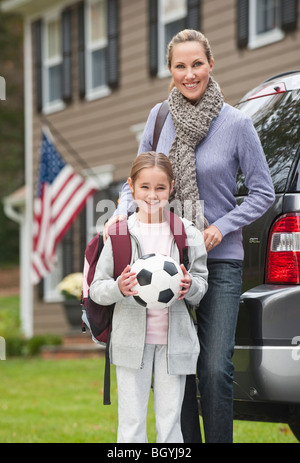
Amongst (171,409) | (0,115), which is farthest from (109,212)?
(0,115)

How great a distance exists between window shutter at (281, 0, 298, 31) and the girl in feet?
28.6

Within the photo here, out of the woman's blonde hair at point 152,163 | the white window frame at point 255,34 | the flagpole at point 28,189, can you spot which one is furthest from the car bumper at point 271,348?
the flagpole at point 28,189

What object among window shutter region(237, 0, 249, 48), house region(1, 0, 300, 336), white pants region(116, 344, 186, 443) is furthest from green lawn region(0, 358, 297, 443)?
window shutter region(237, 0, 249, 48)

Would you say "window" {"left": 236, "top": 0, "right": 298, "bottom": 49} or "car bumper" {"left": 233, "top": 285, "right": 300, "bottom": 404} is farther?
Result: "window" {"left": 236, "top": 0, "right": 298, "bottom": 49}

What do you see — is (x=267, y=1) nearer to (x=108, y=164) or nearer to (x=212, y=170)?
(x=108, y=164)

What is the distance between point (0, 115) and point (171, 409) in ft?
99.9

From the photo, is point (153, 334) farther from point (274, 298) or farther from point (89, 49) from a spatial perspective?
point (89, 49)

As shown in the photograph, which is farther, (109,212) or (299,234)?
(109,212)

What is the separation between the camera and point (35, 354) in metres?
15.8

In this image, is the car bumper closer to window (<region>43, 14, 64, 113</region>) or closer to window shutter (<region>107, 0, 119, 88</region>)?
window shutter (<region>107, 0, 119, 88</region>)

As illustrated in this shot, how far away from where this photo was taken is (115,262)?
3.82 metres

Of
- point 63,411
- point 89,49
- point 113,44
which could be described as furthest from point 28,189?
point 63,411

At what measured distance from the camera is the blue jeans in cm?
402

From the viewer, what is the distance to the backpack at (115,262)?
382cm
